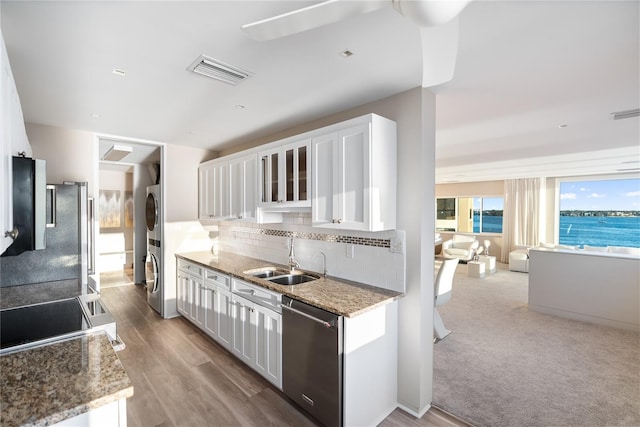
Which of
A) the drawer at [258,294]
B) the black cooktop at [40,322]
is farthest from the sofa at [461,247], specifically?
the black cooktop at [40,322]

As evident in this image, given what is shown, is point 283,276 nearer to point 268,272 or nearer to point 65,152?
point 268,272

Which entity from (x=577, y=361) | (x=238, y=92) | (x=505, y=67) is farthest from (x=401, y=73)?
(x=577, y=361)

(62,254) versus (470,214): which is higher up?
(470,214)

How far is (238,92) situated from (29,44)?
1.22 meters

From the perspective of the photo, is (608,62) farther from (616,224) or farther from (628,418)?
(616,224)

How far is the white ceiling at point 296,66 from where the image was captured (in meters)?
1.46

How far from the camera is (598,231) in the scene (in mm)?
8656

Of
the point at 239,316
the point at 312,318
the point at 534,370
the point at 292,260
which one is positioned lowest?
the point at 534,370

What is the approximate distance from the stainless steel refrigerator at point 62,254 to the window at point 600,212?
10.1 meters

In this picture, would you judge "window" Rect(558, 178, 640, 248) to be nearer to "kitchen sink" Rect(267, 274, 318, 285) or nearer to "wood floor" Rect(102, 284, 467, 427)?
"kitchen sink" Rect(267, 274, 318, 285)

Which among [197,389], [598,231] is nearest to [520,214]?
[598,231]

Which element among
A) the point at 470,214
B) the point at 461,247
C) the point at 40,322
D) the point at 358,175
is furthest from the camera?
the point at 470,214

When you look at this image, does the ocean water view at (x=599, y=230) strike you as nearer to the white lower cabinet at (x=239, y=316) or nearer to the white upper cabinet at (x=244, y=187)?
the white upper cabinet at (x=244, y=187)

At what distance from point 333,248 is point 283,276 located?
611 millimetres
